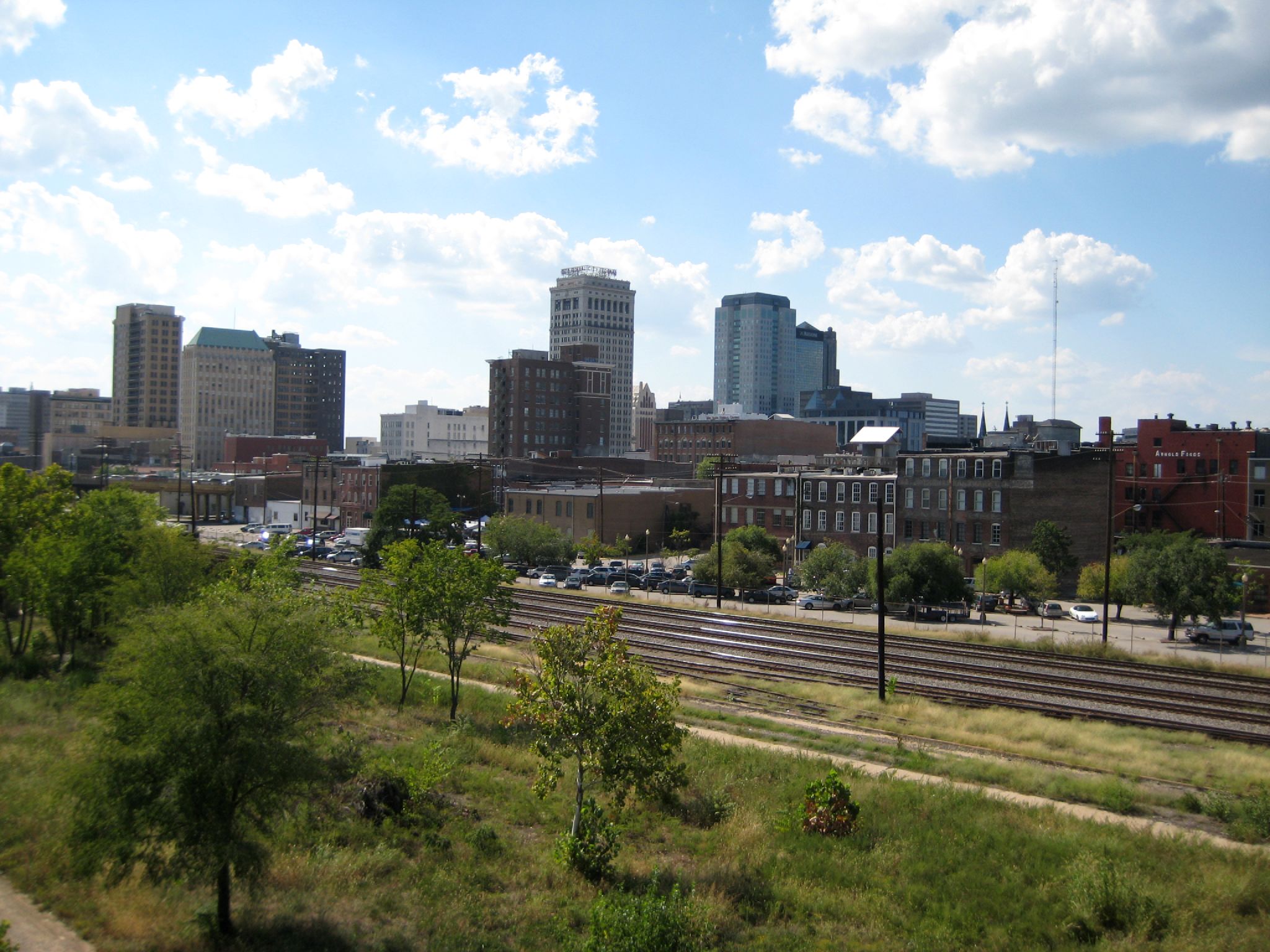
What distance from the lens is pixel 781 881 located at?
645 inches

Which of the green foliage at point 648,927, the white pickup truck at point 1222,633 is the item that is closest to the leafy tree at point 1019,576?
the white pickup truck at point 1222,633

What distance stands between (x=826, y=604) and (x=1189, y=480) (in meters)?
40.4

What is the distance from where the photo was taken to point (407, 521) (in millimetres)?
77688

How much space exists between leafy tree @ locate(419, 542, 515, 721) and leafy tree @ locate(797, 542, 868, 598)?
3232 cm

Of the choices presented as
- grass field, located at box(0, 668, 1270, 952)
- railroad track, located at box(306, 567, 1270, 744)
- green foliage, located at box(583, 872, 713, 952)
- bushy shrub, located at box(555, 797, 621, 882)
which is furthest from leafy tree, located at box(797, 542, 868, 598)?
green foliage, located at box(583, 872, 713, 952)

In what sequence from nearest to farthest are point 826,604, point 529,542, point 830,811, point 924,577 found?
point 830,811 < point 924,577 < point 826,604 < point 529,542

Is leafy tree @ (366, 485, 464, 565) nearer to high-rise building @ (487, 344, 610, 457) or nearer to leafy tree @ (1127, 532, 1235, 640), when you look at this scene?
leafy tree @ (1127, 532, 1235, 640)

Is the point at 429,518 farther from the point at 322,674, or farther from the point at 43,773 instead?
the point at 322,674

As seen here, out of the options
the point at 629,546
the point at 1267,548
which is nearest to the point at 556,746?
the point at 1267,548

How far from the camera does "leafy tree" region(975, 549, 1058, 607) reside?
54156 mm

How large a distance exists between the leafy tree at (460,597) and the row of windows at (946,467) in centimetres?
4697

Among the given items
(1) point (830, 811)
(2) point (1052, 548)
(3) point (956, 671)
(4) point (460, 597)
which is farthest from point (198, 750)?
(2) point (1052, 548)

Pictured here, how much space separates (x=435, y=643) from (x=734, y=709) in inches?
371

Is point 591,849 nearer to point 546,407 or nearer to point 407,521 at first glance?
point 407,521
